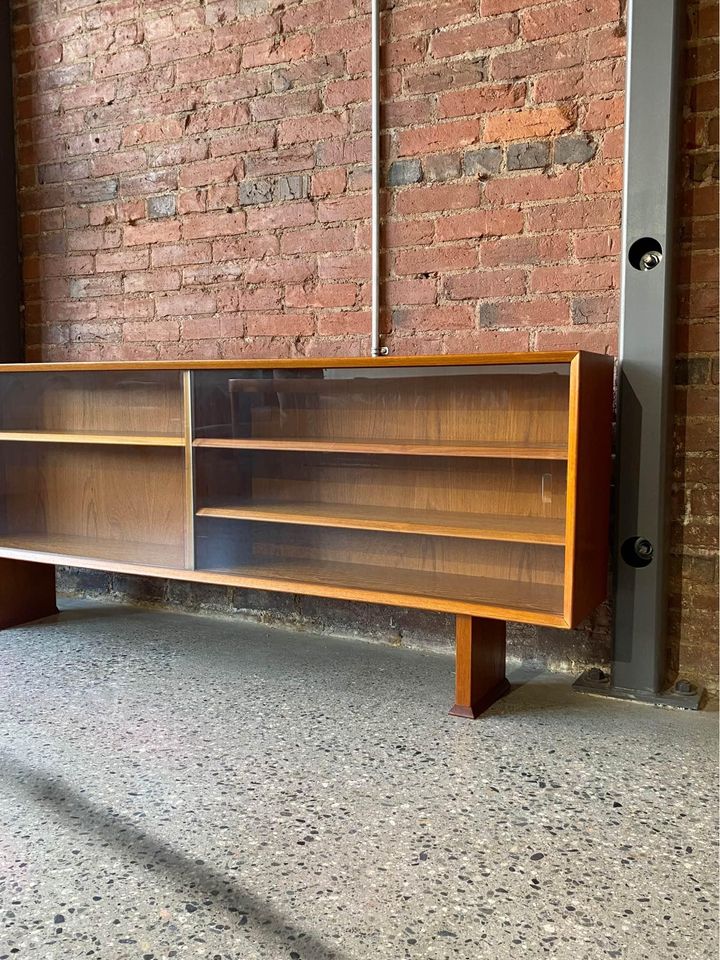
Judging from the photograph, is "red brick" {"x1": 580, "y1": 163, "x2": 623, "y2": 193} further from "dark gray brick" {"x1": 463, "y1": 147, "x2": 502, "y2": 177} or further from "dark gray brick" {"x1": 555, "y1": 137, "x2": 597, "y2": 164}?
"dark gray brick" {"x1": 463, "y1": 147, "x2": 502, "y2": 177}

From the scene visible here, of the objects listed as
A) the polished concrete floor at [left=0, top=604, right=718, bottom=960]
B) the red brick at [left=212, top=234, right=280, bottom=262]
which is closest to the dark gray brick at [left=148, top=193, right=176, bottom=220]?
the red brick at [left=212, top=234, right=280, bottom=262]

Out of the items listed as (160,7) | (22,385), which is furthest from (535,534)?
(160,7)

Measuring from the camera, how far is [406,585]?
2.41 m

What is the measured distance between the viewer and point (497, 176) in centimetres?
256

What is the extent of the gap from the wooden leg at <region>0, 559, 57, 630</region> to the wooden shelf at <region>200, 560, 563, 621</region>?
3.20 ft

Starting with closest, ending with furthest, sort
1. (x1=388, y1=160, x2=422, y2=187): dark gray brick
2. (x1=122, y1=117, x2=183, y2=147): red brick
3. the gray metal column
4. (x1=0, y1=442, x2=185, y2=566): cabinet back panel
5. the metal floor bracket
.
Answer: the metal floor bracket
(x1=388, y1=160, x2=422, y2=187): dark gray brick
(x1=0, y1=442, x2=185, y2=566): cabinet back panel
(x1=122, y1=117, x2=183, y2=147): red brick
the gray metal column

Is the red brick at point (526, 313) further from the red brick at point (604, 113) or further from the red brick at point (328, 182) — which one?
the red brick at point (328, 182)

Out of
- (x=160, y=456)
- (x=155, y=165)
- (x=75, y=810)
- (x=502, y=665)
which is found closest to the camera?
(x=75, y=810)

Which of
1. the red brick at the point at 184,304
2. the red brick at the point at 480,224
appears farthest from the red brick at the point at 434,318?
the red brick at the point at 184,304

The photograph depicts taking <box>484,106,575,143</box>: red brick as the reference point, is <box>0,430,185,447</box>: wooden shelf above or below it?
below

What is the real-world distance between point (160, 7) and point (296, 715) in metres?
2.61

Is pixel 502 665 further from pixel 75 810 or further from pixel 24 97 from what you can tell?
pixel 24 97

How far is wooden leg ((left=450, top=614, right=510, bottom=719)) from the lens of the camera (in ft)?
7.42

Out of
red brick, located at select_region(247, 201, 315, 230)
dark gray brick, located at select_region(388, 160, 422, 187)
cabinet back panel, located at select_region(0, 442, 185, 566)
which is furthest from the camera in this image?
cabinet back panel, located at select_region(0, 442, 185, 566)
